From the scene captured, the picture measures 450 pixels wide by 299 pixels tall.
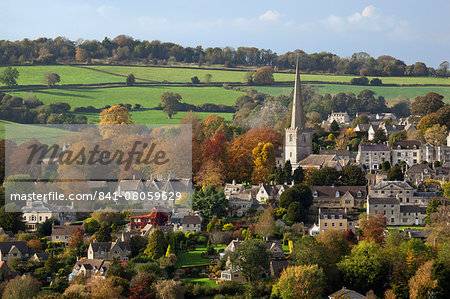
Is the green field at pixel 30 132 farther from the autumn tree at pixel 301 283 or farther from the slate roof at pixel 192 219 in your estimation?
the autumn tree at pixel 301 283

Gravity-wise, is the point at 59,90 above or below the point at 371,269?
above

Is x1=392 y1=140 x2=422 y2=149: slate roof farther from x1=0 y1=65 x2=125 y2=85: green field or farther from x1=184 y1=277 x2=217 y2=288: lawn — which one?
x1=0 y1=65 x2=125 y2=85: green field

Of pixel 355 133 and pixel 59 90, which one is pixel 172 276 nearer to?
pixel 355 133

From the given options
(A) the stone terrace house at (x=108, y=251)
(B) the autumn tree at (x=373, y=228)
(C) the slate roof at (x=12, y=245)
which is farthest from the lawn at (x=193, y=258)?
(C) the slate roof at (x=12, y=245)

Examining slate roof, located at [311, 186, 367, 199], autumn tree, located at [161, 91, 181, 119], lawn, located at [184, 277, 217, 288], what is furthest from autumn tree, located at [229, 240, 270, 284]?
autumn tree, located at [161, 91, 181, 119]

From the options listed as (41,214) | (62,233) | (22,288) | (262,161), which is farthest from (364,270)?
(262,161)

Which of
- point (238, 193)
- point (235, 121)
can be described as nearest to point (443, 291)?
point (238, 193)
